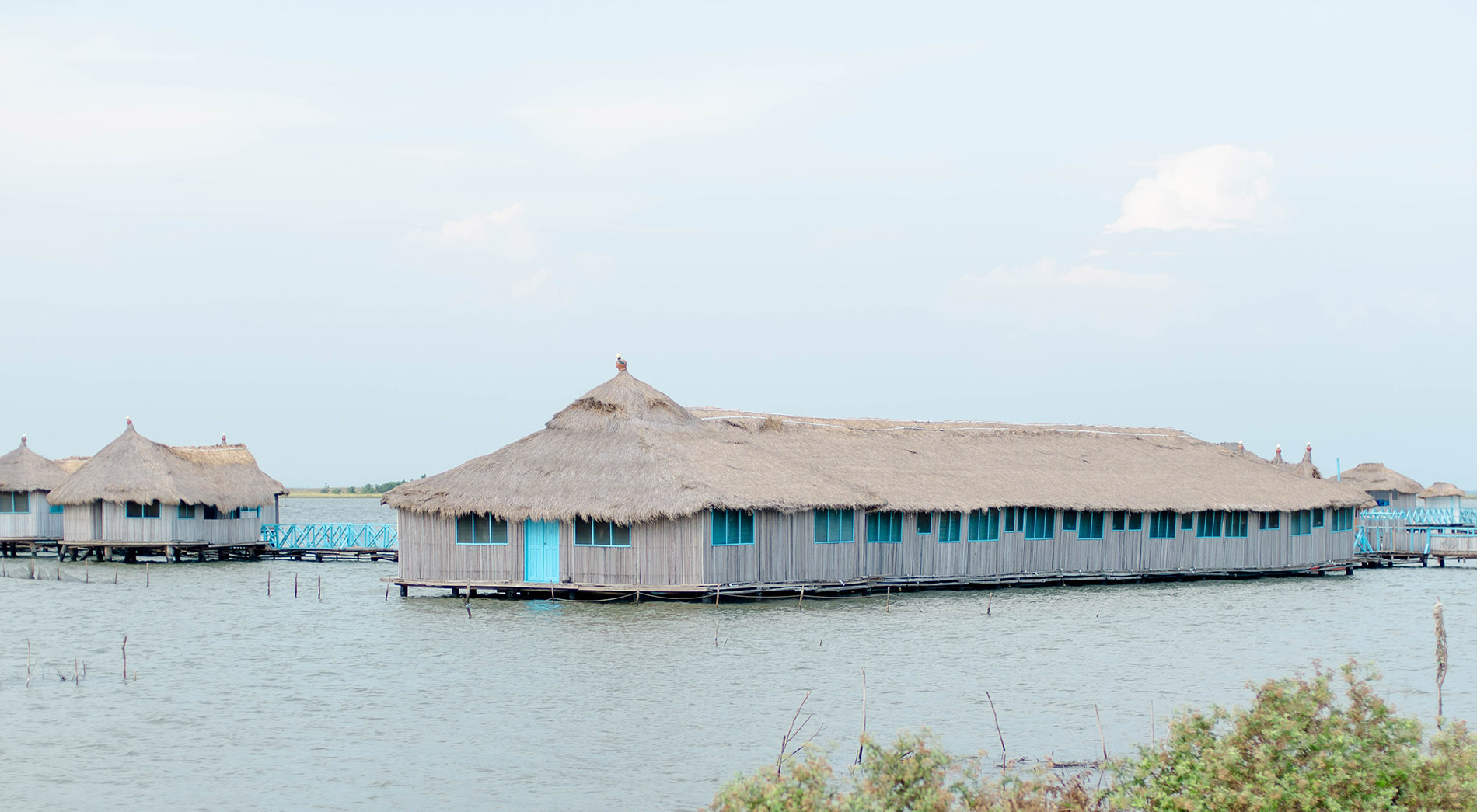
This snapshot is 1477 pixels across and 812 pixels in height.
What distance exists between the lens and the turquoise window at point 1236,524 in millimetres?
49656

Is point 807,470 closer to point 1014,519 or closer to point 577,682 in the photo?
point 1014,519

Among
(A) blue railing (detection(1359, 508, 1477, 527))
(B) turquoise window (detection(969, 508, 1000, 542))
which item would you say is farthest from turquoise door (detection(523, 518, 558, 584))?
(A) blue railing (detection(1359, 508, 1477, 527))

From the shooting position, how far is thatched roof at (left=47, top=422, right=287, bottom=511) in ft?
185

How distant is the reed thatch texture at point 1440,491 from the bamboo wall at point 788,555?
2118 inches

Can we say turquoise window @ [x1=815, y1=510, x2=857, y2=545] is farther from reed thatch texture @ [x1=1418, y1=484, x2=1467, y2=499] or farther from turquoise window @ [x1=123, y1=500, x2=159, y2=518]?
reed thatch texture @ [x1=1418, y1=484, x2=1467, y2=499]

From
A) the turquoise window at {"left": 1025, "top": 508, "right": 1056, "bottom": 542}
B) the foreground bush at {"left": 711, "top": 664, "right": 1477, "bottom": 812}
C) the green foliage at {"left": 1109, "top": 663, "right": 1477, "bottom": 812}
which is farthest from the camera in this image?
the turquoise window at {"left": 1025, "top": 508, "right": 1056, "bottom": 542}

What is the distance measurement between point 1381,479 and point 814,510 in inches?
2461

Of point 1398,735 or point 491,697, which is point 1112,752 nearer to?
point 1398,735

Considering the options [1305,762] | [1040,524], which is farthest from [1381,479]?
[1305,762]

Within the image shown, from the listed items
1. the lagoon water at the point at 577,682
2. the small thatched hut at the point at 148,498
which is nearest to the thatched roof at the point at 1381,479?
the lagoon water at the point at 577,682

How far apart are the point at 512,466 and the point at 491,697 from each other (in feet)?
52.3

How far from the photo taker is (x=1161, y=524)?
1895 inches

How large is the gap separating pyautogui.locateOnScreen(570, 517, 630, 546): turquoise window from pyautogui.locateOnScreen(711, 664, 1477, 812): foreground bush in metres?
24.4

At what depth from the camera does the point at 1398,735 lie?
41.8 ft
